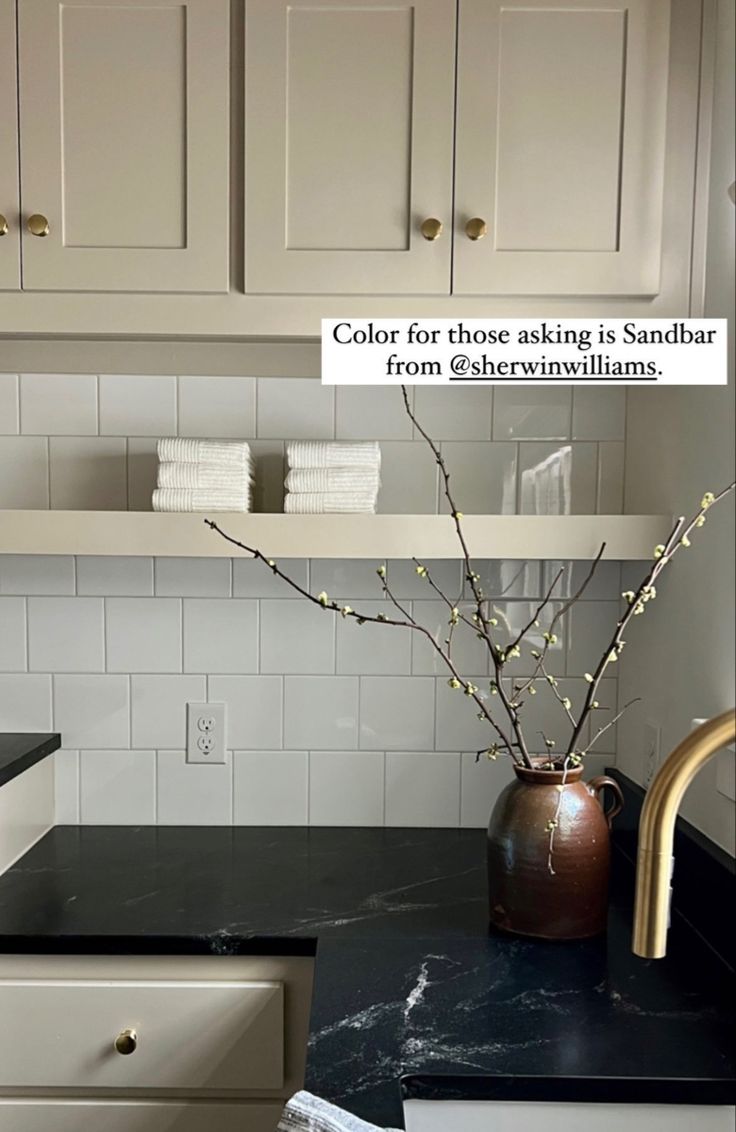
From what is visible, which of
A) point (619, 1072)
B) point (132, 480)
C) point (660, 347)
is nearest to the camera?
point (619, 1072)

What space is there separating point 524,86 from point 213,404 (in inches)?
29.6

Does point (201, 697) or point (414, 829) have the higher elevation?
point (201, 697)

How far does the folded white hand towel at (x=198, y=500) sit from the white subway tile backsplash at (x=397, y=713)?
1.51ft

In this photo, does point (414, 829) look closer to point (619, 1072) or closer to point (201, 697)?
point (201, 697)

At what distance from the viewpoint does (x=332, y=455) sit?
1508 millimetres

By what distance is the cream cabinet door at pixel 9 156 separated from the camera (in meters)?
1.38

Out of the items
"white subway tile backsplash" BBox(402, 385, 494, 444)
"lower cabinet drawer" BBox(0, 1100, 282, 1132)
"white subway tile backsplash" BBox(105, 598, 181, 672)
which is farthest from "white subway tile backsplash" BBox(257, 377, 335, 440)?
"lower cabinet drawer" BBox(0, 1100, 282, 1132)

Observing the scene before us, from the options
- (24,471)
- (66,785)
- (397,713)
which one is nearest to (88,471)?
(24,471)

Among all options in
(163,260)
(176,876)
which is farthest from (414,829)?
(163,260)

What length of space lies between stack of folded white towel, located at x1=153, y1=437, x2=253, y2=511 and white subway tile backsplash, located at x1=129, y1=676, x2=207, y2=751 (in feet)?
1.32

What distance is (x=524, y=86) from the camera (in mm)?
1371

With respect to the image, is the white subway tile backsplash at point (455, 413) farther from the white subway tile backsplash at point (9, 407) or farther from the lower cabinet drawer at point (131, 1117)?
the lower cabinet drawer at point (131, 1117)

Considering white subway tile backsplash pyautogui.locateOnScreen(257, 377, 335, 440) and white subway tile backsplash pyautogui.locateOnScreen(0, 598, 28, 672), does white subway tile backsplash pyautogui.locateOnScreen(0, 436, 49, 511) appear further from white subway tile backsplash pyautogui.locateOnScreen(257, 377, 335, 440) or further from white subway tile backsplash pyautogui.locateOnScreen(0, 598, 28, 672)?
white subway tile backsplash pyautogui.locateOnScreen(257, 377, 335, 440)

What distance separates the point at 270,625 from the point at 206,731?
9.3 inches
